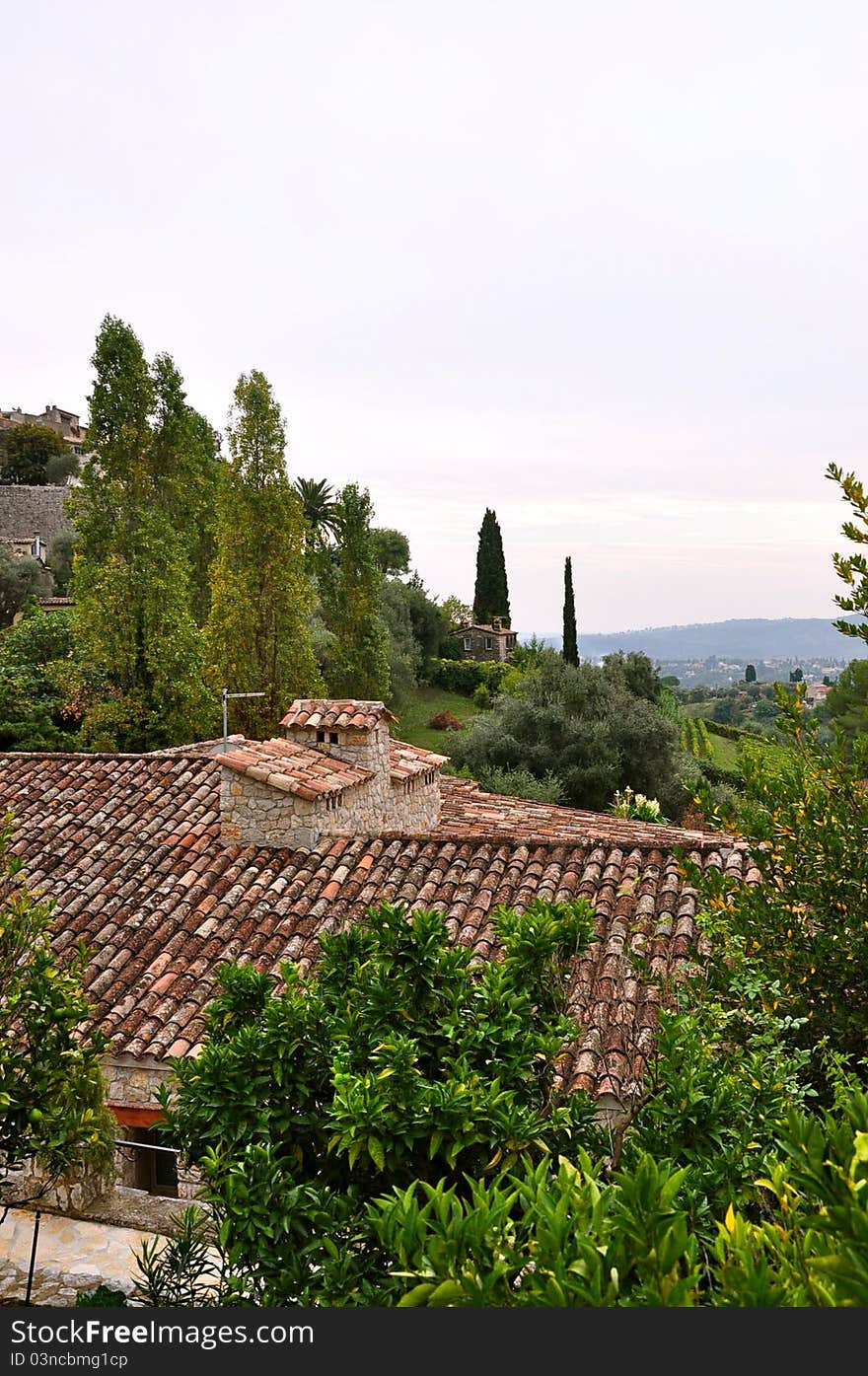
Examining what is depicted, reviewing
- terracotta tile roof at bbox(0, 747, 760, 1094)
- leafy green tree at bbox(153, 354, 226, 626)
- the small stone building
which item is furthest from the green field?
the small stone building

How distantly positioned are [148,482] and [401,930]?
19.1 meters

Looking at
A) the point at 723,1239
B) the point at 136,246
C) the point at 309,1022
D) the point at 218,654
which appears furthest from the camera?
the point at 218,654

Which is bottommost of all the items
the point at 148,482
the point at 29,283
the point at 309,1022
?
the point at 309,1022

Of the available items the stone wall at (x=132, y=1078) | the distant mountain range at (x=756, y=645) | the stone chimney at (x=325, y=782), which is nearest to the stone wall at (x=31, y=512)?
the stone chimney at (x=325, y=782)

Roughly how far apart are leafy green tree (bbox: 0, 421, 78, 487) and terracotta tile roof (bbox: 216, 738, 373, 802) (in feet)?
195

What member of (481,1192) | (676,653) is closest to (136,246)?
(481,1192)

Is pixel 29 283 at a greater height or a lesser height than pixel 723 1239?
greater

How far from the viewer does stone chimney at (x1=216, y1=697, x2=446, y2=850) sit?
33.0 ft

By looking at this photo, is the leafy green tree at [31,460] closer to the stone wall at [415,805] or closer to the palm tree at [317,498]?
the palm tree at [317,498]

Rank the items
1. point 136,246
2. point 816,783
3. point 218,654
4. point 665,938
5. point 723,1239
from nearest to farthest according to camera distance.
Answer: point 723,1239 < point 816,783 < point 665,938 < point 136,246 < point 218,654

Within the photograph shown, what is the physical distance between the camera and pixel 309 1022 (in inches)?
146

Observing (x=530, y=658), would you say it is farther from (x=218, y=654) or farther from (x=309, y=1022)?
(x=309, y=1022)

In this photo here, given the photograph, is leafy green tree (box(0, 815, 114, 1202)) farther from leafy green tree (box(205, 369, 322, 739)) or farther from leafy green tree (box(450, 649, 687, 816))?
leafy green tree (box(450, 649, 687, 816))

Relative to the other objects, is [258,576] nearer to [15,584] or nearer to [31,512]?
[15,584]
